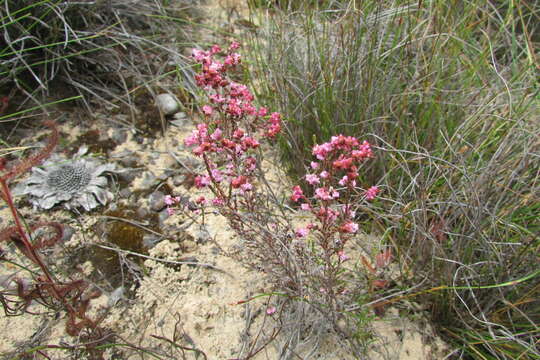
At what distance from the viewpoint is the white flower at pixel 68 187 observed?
172cm

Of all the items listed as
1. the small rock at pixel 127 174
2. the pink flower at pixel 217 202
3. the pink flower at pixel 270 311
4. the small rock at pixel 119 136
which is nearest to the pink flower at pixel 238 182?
the pink flower at pixel 217 202

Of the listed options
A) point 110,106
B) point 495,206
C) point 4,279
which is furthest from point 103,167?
point 495,206

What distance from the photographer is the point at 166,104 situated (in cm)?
216

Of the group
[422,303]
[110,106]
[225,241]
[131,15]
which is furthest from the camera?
[131,15]

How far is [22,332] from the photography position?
1330 millimetres

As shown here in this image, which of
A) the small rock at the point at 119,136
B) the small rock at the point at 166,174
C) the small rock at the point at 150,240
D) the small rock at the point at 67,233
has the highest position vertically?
the small rock at the point at 119,136

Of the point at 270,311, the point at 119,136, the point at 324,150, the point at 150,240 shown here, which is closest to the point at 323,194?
the point at 324,150

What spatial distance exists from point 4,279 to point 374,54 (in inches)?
69.1

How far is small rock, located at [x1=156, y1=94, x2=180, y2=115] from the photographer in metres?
2.15

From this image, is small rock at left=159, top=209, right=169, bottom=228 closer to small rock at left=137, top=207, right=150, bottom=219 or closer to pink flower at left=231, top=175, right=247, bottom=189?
small rock at left=137, top=207, right=150, bottom=219

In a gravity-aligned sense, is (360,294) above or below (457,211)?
below

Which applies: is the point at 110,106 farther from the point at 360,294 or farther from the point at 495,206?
the point at 495,206

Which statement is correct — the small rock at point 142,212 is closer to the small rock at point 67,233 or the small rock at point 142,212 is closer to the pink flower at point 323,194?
the small rock at point 67,233

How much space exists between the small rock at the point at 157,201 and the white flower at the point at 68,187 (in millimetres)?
183
